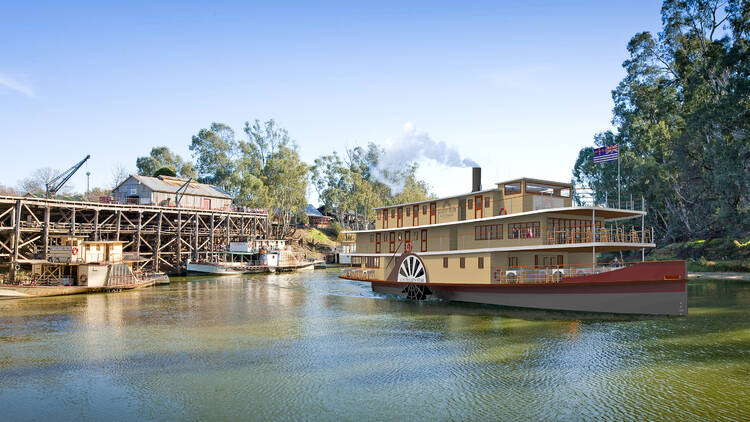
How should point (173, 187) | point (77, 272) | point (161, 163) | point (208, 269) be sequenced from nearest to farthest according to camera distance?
point (77, 272), point (208, 269), point (173, 187), point (161, 163)

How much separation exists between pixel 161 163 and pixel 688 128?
8206 centimetres

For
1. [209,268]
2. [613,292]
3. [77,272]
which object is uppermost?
[613,292]

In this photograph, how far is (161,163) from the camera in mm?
91062

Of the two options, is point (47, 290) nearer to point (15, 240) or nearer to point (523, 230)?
point (15, 240)

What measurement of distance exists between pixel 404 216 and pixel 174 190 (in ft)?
134

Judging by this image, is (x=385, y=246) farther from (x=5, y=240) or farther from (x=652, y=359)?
(x=5, y=240)

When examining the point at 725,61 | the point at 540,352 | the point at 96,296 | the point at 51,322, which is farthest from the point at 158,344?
the point at 725,61

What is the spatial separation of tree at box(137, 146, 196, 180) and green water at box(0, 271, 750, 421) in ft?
213

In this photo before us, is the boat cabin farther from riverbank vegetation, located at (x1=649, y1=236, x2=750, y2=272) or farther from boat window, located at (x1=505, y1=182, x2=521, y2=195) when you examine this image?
riverbank vegetation, located at (x1=649, y1=236, x2=750, y2=272)

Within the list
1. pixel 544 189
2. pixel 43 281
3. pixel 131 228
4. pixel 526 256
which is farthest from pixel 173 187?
pixel 544 189

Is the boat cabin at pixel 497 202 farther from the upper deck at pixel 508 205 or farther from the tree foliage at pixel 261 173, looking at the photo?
the tree foliage at pixel 261 173

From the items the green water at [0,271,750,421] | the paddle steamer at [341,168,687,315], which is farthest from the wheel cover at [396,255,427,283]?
the green water at [0,271,750,421]

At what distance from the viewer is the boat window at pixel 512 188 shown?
28.6 metres

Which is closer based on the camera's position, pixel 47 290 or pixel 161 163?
pixel 47 290
